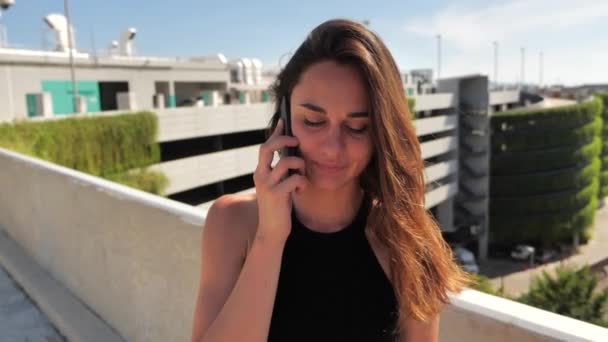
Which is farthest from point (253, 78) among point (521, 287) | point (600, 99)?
point (600, 99)

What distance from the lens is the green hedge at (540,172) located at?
49.0m

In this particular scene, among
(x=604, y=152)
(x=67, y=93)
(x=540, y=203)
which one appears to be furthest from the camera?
(x=604, y=152)

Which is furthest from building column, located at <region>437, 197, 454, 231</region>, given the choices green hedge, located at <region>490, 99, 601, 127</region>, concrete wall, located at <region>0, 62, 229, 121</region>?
concrete wall, located at <region>0, 62, 229, 121</region>

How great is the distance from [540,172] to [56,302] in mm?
52510

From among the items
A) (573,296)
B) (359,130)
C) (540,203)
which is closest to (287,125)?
(359,130)

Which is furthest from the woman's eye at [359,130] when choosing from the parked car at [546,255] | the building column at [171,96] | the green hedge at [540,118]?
the parked car at [546,255]

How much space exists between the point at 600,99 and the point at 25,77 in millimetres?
56018

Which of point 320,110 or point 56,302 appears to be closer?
point 320,110

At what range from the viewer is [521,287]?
39.2m

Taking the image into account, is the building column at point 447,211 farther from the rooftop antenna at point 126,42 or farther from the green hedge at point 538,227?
the rooftop antenna at point 126,42

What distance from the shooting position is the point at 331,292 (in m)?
1.40

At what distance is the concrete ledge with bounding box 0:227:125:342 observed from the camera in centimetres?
347

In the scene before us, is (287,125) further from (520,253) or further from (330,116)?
(520,253)

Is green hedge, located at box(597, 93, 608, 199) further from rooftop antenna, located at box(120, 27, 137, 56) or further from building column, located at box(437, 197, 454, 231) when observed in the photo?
rooftop antenna, located at box(120, 27, 137, 56)
